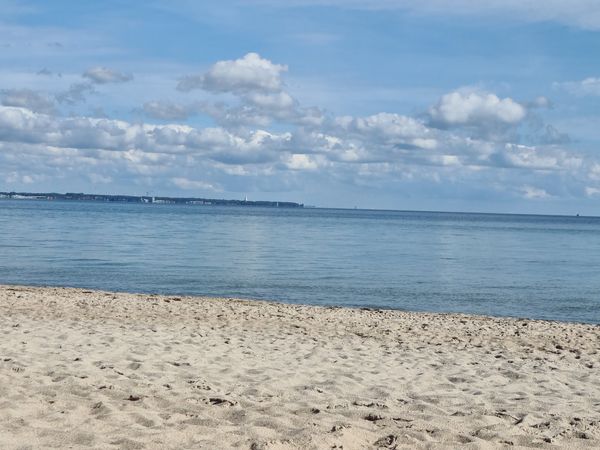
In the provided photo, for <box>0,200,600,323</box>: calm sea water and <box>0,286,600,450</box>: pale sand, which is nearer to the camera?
<box>0,286,600,450</box>: pale sand

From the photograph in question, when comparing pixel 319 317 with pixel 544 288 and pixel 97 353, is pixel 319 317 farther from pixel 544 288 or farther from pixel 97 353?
pixel 544 288

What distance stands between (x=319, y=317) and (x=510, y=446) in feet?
39.2

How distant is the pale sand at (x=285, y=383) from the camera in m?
7.36

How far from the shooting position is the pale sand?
7355 millimetres

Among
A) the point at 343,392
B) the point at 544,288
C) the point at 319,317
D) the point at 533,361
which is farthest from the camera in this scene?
the point at 544,288

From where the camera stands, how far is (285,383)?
10.1 meters

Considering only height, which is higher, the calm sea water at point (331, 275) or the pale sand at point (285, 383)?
the pale sand at point (285, 383)

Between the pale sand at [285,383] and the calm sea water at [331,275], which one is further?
the calm sea water at [331,275]

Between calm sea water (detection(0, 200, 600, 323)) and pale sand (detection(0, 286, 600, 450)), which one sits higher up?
pale sand (detection(0, 286, 600, 450))

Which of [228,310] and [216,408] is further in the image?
[228,310]

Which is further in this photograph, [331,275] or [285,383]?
[331,275]

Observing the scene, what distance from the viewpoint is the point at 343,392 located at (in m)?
9.67

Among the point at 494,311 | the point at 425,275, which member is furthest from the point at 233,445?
the point at 425,275

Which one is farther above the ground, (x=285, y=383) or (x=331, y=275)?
(x=285, y=383)
